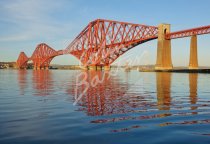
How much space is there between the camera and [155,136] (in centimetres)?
766

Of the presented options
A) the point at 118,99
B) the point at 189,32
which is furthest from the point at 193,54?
the point at 118,99

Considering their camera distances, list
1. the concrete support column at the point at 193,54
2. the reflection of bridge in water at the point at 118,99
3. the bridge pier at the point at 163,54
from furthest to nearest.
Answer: the bridge pier at the point at 163,54 → the concrete support column at the point at 193,54 → the reflection of bridge in water at the point at 118,99

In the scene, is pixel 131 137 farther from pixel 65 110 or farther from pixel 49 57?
pixel 49 57

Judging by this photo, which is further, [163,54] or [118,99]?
[163,54]

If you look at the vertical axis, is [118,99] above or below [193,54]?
→ below

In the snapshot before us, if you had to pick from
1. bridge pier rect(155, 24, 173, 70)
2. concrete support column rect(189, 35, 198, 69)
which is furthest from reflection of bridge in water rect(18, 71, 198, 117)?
bridge pier rect(155, 24, 173, 70)

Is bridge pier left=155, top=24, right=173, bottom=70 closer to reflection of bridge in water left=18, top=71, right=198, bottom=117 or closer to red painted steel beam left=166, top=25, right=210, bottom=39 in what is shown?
red painted steel beam left=166, top=25, right=210, bottom=39

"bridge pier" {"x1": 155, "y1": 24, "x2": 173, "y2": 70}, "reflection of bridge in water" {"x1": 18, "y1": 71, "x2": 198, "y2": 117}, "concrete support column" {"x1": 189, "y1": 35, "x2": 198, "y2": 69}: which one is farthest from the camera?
"bridge pier" {"x1": 155, "y1": 24, "x2": 173, "y2": 70}

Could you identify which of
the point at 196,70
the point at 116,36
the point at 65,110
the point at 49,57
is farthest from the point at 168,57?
the point at 49,57

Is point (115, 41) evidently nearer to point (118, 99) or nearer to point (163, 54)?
point (163, 54)

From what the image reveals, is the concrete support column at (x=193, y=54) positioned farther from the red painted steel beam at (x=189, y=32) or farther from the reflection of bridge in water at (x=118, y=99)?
the reflection of bridge in water at (x=118, y=99)

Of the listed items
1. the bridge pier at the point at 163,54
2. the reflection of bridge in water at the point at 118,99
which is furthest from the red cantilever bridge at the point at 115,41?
the reflection of bridge in water at the point at 118,99

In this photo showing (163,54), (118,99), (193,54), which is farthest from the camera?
(163,54)

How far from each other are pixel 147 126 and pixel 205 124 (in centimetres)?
194
